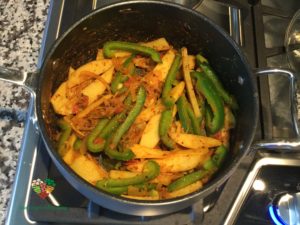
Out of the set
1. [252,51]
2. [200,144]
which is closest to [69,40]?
[200,144]

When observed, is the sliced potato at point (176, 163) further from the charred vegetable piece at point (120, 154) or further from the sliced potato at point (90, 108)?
the sliced potato at point (90, 108)

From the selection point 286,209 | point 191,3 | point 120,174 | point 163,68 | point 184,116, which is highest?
point 191,3

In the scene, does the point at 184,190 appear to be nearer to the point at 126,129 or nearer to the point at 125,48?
the point at 126,129

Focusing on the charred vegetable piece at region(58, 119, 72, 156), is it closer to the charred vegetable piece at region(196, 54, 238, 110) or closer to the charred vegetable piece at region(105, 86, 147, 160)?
the charred vegetable piece at region(105, 86, 147, 160)

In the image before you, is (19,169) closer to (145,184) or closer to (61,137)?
(61,137)

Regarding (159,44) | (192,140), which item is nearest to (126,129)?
(192,140)

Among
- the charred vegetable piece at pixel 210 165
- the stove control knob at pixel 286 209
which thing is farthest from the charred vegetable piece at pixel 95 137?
the stove control knob at pixel 286 209
